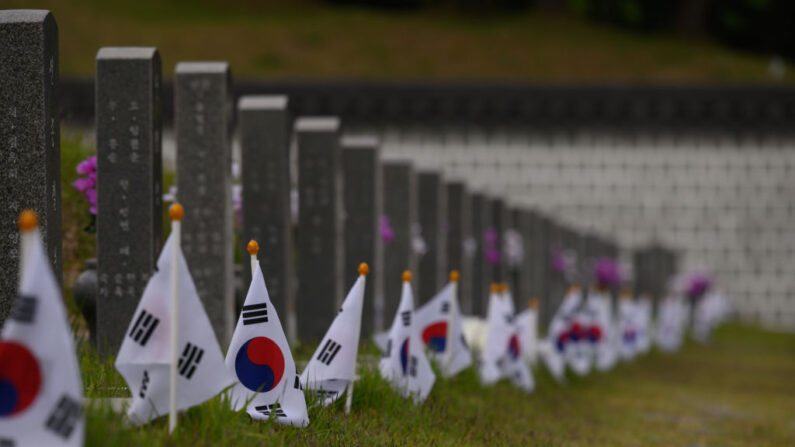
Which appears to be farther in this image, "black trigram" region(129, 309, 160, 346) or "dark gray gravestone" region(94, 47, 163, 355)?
"dark gray gravestone" region(94, 47, 163, 355)

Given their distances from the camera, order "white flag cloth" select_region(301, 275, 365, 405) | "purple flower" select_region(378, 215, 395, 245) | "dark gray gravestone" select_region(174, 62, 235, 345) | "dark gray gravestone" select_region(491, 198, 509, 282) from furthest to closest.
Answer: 1. "dark gray gravestone" select_region(491, 198, 509, 282)
2. "purple flower" select_region(378, 215, 395, 245)
3. "dark gray gravestone" select_region(174, 62, 235, 345)
4. "white flag cloth" select_region(301, 275, 365, 405)

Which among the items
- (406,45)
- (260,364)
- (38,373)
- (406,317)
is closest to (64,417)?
(38,373)

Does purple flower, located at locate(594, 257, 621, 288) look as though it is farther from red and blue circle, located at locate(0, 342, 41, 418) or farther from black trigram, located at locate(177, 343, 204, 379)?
red and blue circle, located at locate(0, 342, 41, 418)

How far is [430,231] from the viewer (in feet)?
46.2

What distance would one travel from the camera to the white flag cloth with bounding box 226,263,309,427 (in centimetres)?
560

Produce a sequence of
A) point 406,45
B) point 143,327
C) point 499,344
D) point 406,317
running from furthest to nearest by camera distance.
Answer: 1. point 406,45
2. point 499,344
3. point 406,317
4. point 143,327

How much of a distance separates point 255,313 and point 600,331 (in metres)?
11.1

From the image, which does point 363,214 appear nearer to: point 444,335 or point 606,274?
point 444,335

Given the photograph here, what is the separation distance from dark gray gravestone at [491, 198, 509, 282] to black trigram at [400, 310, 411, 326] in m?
9.31

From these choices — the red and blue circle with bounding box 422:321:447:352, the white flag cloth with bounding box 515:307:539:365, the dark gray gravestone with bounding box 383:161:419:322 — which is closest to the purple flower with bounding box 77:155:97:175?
the red and blue circle with bounding box 422:321:447:352

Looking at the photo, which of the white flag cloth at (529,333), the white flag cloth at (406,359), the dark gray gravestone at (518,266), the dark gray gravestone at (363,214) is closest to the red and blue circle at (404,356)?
the white flag cloth at (406,359)

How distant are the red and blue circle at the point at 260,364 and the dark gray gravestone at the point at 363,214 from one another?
5651mm

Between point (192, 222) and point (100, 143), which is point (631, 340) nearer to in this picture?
point (192, 222)

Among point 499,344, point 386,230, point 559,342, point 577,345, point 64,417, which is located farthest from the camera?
point 577,345
